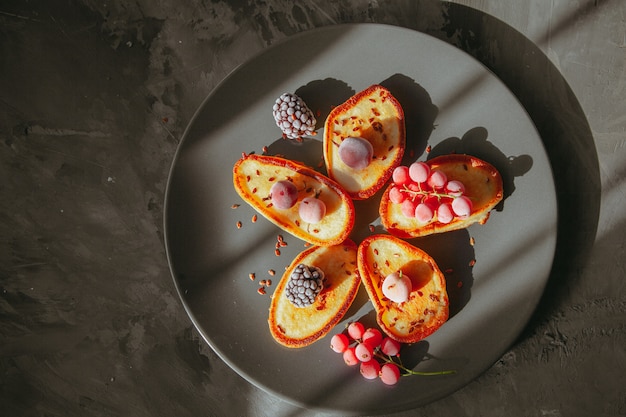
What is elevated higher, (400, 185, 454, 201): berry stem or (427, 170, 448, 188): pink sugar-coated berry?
(427, 170, 448, 188): pink sugar-coated berry

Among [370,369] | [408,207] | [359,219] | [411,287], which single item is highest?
[408,207]

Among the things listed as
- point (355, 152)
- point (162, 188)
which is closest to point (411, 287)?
point (355, 152)

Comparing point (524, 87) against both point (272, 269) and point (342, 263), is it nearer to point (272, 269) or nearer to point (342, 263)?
point (342, 263)

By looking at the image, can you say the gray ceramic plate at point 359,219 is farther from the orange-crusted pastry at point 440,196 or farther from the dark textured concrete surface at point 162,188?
the dark textured concrete surface at point 162,188

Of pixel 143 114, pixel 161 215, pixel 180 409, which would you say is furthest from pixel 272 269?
pixel 143 114

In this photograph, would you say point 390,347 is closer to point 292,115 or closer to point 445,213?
point 445,213

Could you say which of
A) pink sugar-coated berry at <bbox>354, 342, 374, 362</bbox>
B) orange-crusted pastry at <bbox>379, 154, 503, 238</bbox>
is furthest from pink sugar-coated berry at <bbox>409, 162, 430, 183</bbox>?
pink sugar-coated berry at <bbox>354, 342, 374, 362</bbox>

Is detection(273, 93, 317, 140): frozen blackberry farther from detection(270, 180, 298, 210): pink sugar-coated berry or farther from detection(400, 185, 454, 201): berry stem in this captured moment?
detection(400, 185, 454, 201): berry stem

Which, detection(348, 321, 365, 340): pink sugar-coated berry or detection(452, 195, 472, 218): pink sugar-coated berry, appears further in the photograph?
detection(348, 321, 365, 340): pink sugar-coated berry
